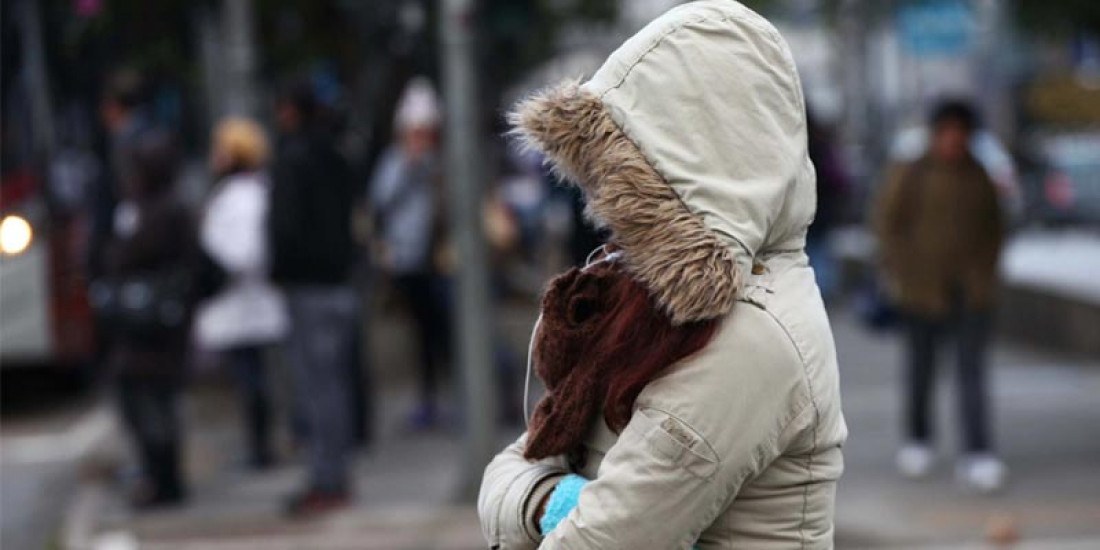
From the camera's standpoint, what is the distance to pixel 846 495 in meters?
7.88

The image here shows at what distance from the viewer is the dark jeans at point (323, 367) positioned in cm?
807

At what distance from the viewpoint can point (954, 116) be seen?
8094 mm

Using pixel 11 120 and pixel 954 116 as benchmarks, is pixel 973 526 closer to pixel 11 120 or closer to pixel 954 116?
pixel 954 116

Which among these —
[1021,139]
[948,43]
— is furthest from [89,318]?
[1021,139]

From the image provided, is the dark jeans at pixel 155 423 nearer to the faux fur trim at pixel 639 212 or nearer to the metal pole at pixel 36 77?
the metal pole at pixel 36 77

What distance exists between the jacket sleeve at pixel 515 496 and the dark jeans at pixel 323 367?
5.49 m

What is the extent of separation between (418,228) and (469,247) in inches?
78.1

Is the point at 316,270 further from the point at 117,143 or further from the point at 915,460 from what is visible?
the point at 117,143

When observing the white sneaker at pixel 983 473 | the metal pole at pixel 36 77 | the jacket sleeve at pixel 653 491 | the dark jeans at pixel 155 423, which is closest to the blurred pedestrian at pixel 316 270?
the dark jeans at pixel 155 423

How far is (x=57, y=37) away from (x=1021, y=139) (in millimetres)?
21697

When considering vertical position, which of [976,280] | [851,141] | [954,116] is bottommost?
[851,141]

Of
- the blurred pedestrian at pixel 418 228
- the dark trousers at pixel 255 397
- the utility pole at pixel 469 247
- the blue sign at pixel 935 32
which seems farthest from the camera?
the blue sign at pixel 935 32

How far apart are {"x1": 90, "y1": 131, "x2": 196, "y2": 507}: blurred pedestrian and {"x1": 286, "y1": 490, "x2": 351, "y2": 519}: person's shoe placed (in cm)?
79

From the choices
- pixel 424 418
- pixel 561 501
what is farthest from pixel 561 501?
pixel 424 418
